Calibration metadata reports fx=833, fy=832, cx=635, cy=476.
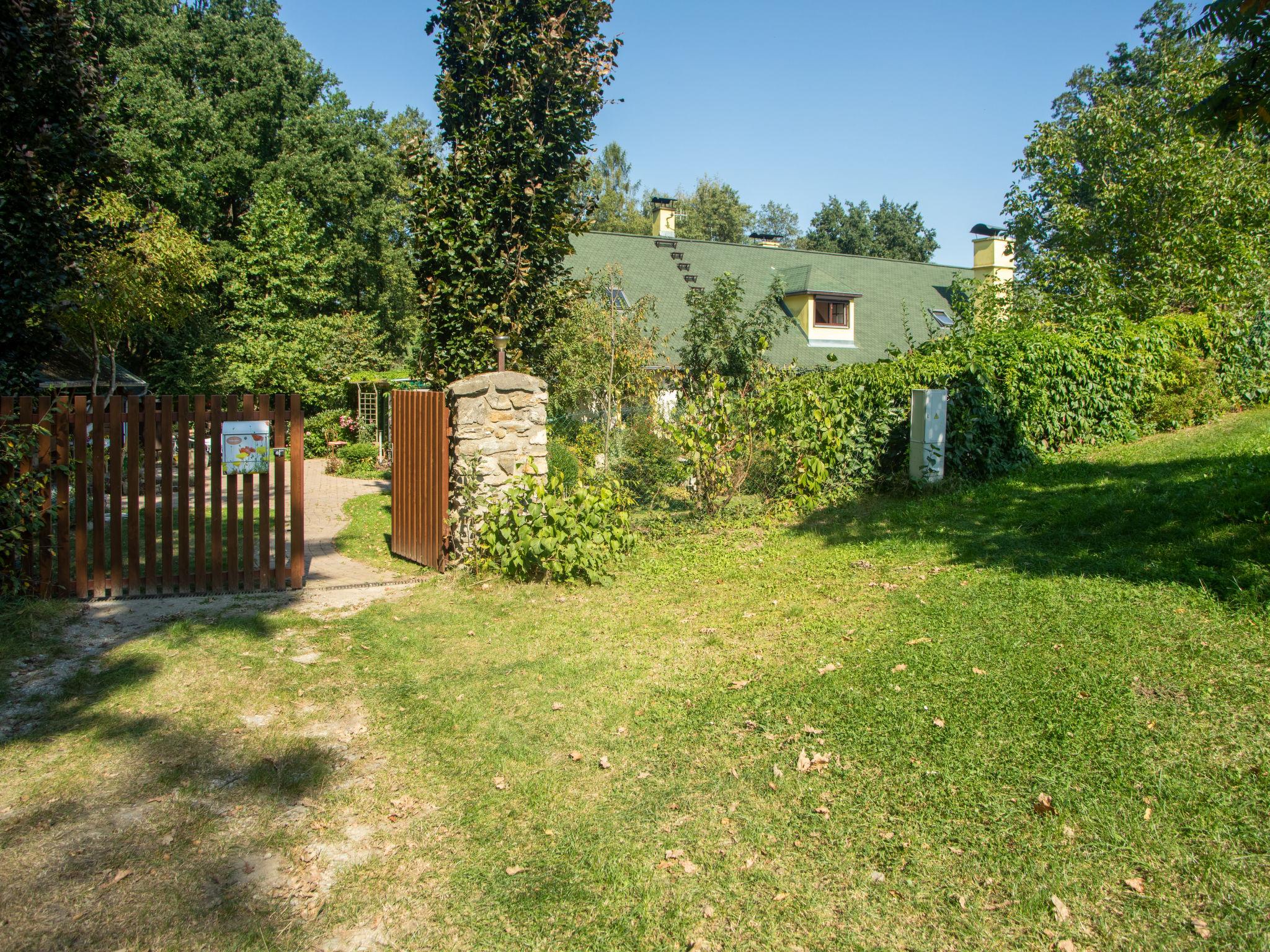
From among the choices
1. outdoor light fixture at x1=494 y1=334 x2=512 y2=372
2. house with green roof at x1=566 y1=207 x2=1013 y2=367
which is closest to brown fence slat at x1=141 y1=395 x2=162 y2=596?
outdoor light fixture at x1=494 y1=334 x2=512 y2=372

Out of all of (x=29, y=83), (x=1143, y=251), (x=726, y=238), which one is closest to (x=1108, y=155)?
(x=1143, y=251)

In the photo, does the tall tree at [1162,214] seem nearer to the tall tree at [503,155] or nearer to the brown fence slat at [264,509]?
the tall tree at [503,155]

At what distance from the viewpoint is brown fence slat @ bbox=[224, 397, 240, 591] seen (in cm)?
717

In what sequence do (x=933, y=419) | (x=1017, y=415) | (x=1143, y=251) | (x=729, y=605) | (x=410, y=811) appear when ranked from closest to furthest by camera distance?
(x=410, y=811) < (x=729, y=605) < (x=933, y=419) < (x=1017, y=415) < (x=1143, y=251)

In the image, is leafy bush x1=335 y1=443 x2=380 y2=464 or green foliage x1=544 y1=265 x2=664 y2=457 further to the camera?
leafy bush x1=335 y1=443 x2=380 y2=464

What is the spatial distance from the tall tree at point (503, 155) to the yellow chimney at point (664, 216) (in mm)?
22122

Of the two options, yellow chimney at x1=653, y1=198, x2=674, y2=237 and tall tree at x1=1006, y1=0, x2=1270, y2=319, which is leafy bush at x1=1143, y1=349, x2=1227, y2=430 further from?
yellow chimney at x1=653, y1=198, x2=674, y2=237

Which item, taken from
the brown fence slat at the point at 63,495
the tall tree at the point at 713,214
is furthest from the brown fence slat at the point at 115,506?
the tall tree at the point at 713,214

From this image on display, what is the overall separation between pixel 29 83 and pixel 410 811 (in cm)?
701

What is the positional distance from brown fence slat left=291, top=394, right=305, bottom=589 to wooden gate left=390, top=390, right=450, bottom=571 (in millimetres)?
1421

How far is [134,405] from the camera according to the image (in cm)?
691

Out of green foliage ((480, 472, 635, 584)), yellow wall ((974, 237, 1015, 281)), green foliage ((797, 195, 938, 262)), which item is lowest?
green foliage ((480, 472, 635, 584))

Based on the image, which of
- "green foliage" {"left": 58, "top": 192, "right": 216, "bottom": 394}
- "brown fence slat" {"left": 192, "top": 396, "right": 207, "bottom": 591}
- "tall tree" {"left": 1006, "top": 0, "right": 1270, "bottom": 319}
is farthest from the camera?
"tall tree" {"left": 1006, "top": 0, "right": 1270, "bottom": 319}

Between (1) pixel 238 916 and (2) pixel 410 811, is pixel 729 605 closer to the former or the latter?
(2) pixel 410 811
